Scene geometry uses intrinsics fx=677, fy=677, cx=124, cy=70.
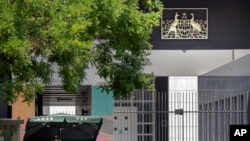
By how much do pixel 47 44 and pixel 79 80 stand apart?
110 cm

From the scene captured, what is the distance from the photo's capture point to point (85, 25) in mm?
10164

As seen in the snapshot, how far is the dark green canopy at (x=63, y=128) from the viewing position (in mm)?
16109

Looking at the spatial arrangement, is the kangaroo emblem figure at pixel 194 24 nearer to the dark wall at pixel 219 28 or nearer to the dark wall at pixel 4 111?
the dark wall at pixel 219 28

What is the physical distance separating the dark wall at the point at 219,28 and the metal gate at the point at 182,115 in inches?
58.0

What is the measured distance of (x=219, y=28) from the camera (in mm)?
20734

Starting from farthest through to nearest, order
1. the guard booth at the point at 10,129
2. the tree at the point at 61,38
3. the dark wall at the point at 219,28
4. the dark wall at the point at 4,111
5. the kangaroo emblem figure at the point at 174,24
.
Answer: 1. the dark wall at the point at 219,28
2. the kangaroo emblem figure at the point at 174,24
3. the dark wall at the point at 4,111
4. the guard booth at the point at 10,129
5. the tree at the point at 61,38

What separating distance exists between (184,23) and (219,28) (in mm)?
1125

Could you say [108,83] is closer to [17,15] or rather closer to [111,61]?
[111,61]

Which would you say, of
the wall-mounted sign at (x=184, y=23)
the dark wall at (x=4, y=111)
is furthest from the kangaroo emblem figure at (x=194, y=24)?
the dark wall at (x=4, y=111)

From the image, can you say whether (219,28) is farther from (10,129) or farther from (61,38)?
(61,38)

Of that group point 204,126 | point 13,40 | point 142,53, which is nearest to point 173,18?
point 204,126

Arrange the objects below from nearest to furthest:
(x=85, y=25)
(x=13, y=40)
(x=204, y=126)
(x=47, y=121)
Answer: (x=13, y=40) < (x=85, y=25) < (x=47, y=121) < (x=204, y=126)

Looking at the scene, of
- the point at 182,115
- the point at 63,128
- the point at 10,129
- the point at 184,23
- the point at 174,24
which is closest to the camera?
the point at 10,129

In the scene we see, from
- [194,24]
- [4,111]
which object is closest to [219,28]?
[194,24]
